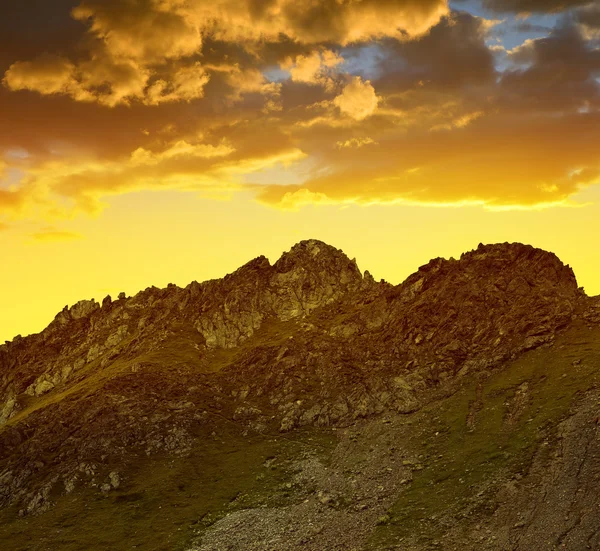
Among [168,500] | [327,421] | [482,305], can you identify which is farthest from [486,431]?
[168,500]

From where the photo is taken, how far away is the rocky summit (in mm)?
77938

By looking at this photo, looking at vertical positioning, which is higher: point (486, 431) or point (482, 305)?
point (482, 305)

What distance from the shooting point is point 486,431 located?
3888 inches

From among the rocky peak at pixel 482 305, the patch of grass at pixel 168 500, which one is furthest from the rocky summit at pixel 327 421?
the rocky peak at pixel 482 305

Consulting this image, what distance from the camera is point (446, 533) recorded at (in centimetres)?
6962

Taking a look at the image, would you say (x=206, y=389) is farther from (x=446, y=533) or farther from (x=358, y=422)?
(x=446, y=533)

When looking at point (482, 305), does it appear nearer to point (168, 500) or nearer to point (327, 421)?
point (327, 421)

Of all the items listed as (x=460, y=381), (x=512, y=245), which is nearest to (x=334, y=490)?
(x=460, y=381)

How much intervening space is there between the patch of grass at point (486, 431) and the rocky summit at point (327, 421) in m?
0.43

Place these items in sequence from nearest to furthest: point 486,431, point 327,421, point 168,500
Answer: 1. point 486,431
2. point 168,500
3. point 327,421

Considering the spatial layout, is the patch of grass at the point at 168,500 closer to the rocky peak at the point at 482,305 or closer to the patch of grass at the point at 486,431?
the patch of grass at the point at 486,431

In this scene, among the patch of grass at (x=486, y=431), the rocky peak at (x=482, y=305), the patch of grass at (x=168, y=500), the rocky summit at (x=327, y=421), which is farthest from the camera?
the rocky peak at (x=482, y=305)

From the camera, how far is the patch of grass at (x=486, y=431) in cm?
7638

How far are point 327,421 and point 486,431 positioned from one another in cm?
3834
